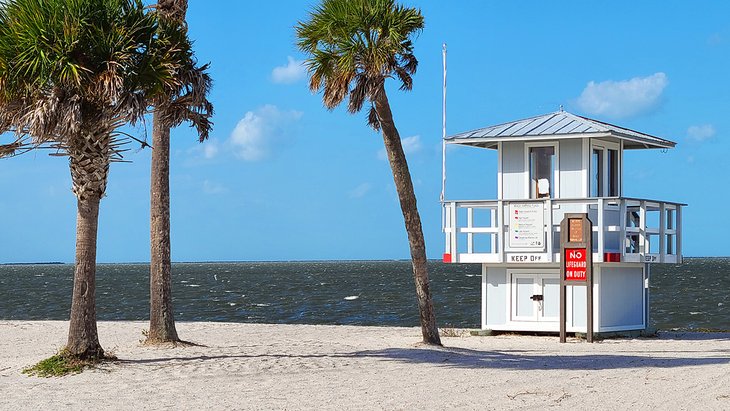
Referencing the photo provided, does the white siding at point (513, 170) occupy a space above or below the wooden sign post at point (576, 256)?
above

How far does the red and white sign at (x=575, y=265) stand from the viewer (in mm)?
23000

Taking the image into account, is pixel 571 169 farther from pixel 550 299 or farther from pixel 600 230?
pixel 550 299

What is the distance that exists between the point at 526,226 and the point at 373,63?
6.85 metres

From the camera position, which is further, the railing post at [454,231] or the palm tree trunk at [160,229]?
the railing post at [454,231]

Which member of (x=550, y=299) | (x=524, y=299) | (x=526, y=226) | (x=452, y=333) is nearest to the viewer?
(x=526, y=226)

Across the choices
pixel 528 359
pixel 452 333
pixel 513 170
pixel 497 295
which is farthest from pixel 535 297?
pixel 528 359

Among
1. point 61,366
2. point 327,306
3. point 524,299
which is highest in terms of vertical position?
point 524,299

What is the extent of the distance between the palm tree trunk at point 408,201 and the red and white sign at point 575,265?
3863 mm

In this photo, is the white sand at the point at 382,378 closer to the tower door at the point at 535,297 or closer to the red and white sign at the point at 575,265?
the red and white sign at the point at 575,265

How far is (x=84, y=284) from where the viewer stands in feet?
54.6

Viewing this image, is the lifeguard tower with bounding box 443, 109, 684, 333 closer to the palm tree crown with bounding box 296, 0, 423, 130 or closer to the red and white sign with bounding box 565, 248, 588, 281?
the red and white sign with bounding box 565, 248, 588, 281

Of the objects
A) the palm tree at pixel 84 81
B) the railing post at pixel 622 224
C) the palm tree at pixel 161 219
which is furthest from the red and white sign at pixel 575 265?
the palm tree at pixel 84 81

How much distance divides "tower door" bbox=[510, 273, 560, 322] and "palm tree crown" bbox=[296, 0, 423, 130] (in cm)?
701

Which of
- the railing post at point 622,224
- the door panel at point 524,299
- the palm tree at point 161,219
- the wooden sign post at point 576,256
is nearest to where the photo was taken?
the palm tree at point 161,219
